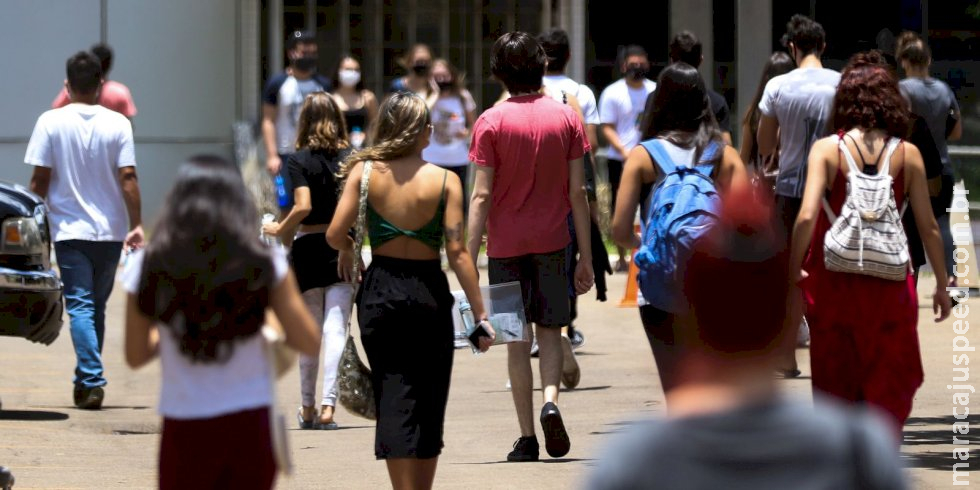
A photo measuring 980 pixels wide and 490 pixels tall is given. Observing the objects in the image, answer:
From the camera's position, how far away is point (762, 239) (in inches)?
115

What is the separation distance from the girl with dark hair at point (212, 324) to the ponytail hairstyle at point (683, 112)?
2663mm

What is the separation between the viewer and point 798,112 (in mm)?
9586

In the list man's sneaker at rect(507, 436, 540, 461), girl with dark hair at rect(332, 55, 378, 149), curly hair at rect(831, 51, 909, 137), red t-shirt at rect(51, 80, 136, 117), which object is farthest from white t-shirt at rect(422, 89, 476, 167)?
curly hair at rect(831, 51, 909, 137)

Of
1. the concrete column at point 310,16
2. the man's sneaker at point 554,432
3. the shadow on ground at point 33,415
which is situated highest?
the concrete column at point 310,16

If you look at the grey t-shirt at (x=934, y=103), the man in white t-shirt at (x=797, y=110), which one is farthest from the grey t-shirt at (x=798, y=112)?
the grey t-shirt at (x=934, y=103)

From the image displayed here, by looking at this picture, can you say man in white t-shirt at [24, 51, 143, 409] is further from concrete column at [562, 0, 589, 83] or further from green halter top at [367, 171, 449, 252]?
concrete column at [562, 0, 589, 83]

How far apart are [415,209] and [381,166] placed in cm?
23

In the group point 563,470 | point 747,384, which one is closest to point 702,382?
point 747,384

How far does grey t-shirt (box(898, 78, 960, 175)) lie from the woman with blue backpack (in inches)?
146

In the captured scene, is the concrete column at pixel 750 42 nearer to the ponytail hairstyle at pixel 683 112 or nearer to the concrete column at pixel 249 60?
the concrete column at pixel 249 60

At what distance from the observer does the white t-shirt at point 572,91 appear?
10.1 meters

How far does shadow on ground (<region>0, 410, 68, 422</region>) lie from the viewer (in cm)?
948

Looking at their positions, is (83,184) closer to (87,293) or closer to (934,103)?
(87,293)

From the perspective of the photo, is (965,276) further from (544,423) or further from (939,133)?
(544,423)
